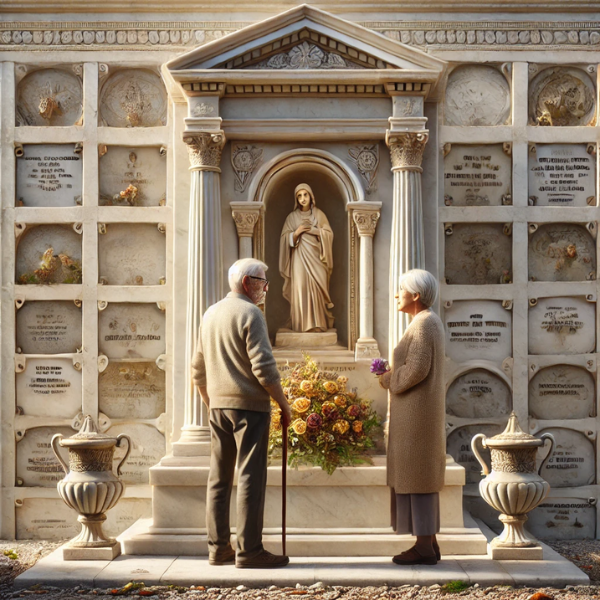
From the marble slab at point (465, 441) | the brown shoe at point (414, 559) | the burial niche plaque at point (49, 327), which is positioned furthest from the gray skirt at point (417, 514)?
the burial niche plaque at point (49, 327)

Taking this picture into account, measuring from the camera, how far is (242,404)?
20.4ft

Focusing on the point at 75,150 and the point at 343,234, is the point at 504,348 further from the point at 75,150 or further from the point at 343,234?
the point at 75,150

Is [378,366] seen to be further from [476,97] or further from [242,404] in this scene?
[476,97]

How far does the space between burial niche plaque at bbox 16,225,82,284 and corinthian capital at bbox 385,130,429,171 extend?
360 centimetres

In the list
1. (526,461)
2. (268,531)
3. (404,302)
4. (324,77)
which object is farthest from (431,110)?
(268,531)

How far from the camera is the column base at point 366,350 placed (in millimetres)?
8055

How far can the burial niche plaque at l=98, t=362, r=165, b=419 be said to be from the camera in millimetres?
9125

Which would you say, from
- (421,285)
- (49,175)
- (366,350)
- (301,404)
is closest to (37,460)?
(49,175)

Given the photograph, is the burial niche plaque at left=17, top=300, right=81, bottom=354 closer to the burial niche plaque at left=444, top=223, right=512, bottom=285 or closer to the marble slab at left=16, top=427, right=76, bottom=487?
the marble slab at left=16, top=427, right=76, bottom=487

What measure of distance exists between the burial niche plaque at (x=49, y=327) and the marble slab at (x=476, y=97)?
4715 millimetres

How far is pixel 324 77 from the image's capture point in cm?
797

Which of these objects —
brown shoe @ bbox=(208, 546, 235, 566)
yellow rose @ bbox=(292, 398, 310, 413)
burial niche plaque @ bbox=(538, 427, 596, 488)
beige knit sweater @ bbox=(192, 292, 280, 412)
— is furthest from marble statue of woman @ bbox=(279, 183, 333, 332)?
burial niche plaque @ bbox=(538, 427, 596, 488)

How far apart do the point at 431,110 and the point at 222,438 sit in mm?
4242

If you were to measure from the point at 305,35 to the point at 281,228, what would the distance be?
2007 mm
